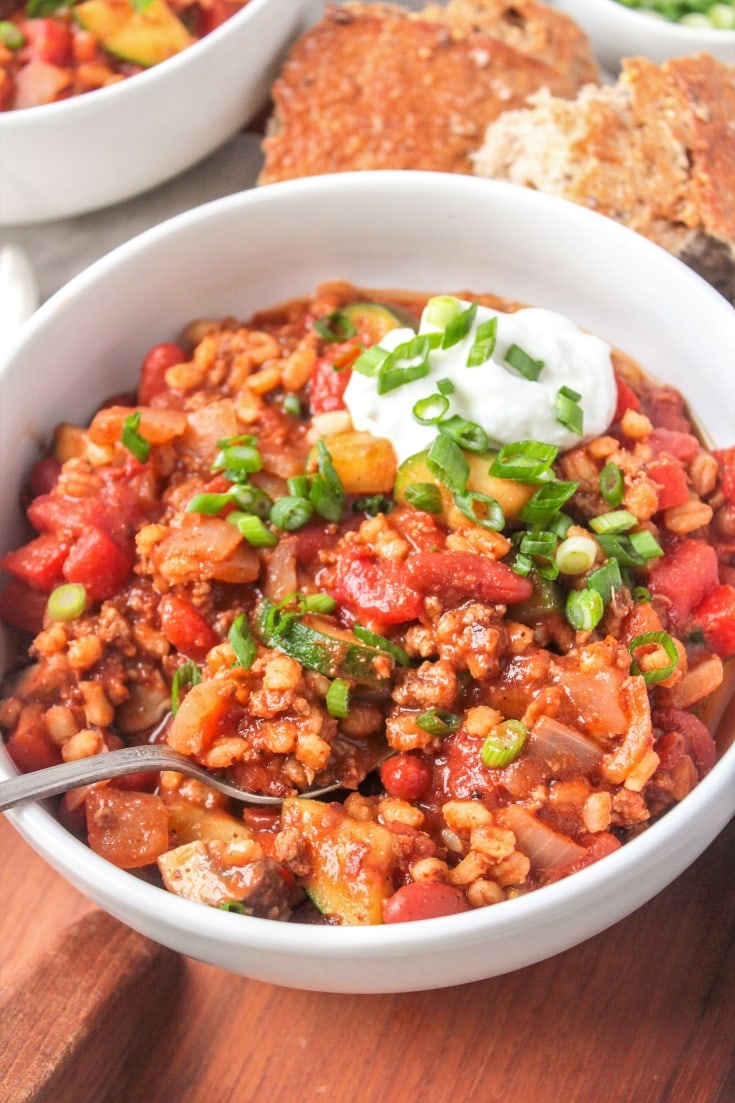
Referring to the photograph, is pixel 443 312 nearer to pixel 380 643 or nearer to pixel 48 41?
pixel 380 643

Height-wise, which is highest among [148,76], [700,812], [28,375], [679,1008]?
[148,76]

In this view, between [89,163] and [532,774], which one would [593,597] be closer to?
[532,774]

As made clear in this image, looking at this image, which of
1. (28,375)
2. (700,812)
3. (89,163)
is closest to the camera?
(700,812)

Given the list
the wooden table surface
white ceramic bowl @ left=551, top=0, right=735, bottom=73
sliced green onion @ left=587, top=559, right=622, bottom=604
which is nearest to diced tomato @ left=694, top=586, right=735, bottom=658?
sliced green onion @ left=587, top=559, right=622, bottom=604

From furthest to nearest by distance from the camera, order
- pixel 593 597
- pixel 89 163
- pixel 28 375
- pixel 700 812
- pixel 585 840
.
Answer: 1. pixel 89 163
2. pixel 28 375
3. pixel 593 597
4. pixel 585 840
5. pixel 700 812

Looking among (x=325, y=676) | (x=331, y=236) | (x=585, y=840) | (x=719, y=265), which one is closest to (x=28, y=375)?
(x=331, y=236)

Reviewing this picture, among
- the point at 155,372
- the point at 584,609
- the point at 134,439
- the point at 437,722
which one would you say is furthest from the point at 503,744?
the point at 155,372

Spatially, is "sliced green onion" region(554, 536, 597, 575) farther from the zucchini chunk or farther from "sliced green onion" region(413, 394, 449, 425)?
the zucchini chunk
